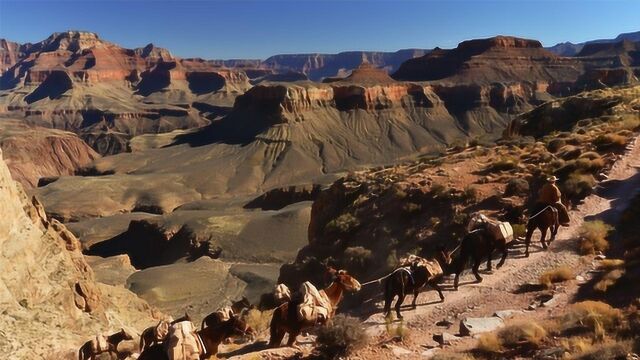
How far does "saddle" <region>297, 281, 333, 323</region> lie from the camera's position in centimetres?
1057

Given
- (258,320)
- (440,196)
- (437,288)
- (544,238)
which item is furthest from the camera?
(440,196)

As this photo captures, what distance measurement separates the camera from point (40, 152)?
140m

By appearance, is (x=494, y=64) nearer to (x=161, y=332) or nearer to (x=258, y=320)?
(x=258, y=320)

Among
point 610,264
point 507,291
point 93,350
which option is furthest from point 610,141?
point 93,350

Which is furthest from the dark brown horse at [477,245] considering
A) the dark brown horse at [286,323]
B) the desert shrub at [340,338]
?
the dark brown horse at [286,323]

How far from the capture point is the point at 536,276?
45.0ft

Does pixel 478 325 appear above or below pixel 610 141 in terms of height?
below

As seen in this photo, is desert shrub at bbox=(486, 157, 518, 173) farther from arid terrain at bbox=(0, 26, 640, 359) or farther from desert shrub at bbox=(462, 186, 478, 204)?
desert shrub at bbox=(462, 186, 478, 204)

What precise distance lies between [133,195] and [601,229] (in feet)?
301

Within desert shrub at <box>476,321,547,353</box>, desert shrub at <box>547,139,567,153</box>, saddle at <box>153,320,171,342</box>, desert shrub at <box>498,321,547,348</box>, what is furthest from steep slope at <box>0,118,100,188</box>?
desert shrub at <box>498,321,547,348</box>

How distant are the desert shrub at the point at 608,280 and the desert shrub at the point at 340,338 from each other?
18.5ft

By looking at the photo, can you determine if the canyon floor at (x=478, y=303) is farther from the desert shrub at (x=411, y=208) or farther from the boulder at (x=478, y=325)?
the desert shrub at (x=411, y=208)

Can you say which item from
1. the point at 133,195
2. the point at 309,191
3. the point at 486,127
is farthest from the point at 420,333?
the point at 486,127

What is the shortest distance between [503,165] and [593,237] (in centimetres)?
856
